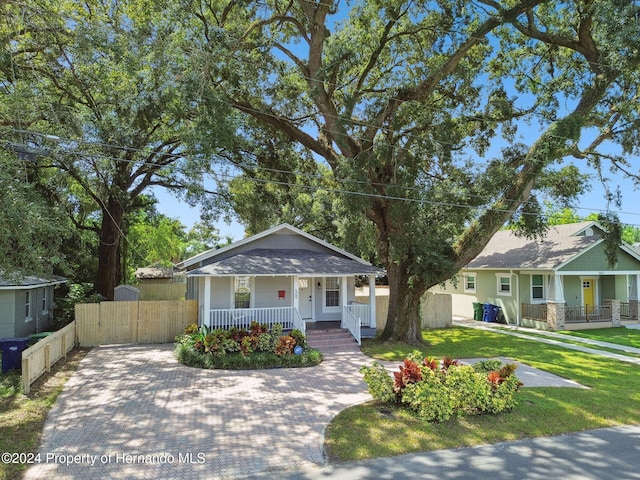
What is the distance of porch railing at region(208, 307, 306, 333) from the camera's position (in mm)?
15367

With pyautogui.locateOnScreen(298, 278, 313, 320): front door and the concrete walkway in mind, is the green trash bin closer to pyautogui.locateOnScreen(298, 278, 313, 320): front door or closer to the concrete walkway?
pyautogui.locateOnScreen(298, 278, 313, 320): front door

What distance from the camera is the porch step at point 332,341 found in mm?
14715

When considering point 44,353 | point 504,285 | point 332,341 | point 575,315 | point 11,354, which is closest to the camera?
point 44,353

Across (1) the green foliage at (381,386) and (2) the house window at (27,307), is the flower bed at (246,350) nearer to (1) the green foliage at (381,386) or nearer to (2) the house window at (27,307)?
(1) the green foliage at (381,386)

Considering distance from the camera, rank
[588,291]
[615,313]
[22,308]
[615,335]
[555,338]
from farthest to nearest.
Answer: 1. [588,291]
2. [615,313]
3. [615,335]
4. [555,338]
5. [22,308]

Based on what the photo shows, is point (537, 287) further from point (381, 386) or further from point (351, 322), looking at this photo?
point (381, 386)

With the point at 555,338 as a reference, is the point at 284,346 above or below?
above

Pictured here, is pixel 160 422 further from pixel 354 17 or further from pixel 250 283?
pixel 354 17

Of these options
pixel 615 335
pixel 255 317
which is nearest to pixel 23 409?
pixel 255 317

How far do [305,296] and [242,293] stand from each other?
2.67 meters

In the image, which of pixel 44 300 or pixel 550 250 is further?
pixel 550 250

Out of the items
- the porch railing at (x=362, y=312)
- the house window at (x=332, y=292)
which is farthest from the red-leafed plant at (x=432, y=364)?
the house window at (x=332, y=292)

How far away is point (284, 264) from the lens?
1588 cm

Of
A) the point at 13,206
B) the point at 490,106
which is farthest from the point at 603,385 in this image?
the point at 13,206
